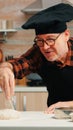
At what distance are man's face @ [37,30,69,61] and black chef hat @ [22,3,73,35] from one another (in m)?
0.03

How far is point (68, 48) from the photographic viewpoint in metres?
2.09

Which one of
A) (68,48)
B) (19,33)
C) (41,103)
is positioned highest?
(68,48)

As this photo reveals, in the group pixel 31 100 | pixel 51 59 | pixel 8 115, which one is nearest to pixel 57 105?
pixel 51 59

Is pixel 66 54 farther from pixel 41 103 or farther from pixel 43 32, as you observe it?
pixel 41 103

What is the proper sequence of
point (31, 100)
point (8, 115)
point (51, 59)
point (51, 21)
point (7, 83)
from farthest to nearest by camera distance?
point (31, 100) → point (51, 59) → point (51, 21) → point (7, 83) → point (8, 115)

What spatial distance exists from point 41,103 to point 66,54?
1799 mm

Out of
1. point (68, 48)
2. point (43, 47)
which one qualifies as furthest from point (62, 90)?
point (43, 47)

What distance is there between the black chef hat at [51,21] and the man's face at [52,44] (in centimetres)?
3

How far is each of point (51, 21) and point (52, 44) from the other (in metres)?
0.13

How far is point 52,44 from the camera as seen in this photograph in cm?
187

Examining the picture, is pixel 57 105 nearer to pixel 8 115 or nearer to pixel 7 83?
pixel 7 83

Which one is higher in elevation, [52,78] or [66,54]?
[66,54]

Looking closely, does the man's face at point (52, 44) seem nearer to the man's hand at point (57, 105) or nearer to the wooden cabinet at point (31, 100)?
the man's hand at point (57, 105)

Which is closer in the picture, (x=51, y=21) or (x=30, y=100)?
(x=51, y=21)
